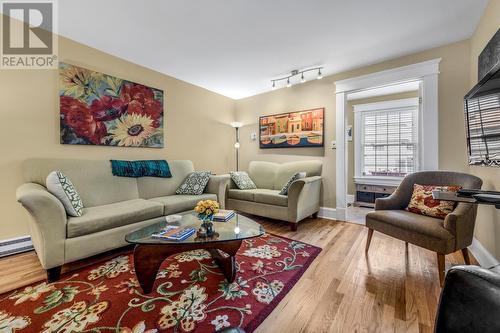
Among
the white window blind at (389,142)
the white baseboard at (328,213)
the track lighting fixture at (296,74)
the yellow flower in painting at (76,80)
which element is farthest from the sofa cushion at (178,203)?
the white window blind at (389,142)

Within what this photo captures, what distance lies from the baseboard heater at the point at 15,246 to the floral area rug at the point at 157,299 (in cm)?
92

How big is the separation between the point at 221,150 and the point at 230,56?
1920 millimetres

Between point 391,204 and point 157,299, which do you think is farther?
point 391,204

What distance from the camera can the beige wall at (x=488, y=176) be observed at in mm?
1710

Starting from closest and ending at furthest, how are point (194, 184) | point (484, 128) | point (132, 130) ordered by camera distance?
point (484, 128), point (132, 130), point (194, 184)

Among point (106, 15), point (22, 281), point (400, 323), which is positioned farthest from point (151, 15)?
point (400, 323)

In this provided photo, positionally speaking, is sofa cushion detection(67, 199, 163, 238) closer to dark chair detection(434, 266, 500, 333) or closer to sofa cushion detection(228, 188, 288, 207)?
sofa cushion detection(228, 188, 288, 207)

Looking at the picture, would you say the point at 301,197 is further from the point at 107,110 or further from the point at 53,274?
the point at 107,110

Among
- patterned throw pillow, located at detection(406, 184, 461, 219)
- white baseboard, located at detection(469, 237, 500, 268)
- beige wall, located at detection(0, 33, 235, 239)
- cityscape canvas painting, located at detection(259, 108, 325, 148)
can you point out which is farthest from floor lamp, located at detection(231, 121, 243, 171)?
white baseboard, located at detection(469, 237, 500, 268)

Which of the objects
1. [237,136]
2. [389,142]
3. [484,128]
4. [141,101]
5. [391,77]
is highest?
[391,77]

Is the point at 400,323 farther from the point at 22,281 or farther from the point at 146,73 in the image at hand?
the point at 146,73

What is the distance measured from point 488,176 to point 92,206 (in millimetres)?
3940

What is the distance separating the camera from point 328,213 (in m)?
3.39

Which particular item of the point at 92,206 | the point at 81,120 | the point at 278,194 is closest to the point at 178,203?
the point at 92,206
